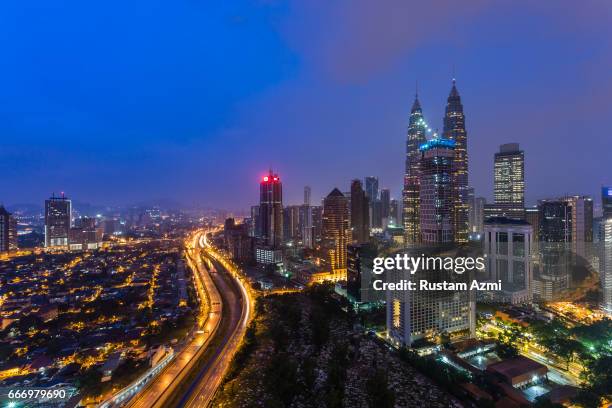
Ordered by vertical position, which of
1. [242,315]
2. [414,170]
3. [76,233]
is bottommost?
[242,315]

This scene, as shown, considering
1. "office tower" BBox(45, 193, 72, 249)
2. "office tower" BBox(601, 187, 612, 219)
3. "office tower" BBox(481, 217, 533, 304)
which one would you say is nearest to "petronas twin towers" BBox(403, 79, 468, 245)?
"office tower" BBox(481, 217, 533, 304)

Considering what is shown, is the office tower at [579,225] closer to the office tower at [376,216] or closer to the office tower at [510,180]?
the office tower at [510,180]

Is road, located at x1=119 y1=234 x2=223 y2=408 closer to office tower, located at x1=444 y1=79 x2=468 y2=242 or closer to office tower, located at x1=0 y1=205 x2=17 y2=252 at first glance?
office tower, located at x1=0 y1=205 x2=17 y2=252

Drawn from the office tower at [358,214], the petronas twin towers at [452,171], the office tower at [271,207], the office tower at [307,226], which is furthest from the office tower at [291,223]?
the petronas twin towers at [452,171]

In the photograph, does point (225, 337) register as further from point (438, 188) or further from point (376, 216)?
point (376, 216)

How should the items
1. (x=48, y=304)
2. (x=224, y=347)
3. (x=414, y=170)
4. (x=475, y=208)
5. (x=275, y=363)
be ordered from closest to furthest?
1. (x=275, y=363)
2. (x=224, y=347)
3. (x=48, y=304)
4. (x=414, y=170)
5. (x=475, y=208)

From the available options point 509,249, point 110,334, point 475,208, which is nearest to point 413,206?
point 509,249

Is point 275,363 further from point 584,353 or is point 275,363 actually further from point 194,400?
point 584,353
